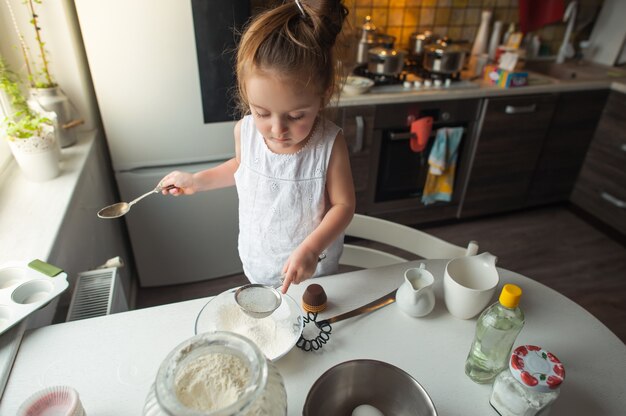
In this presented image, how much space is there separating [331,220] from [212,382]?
50 cm

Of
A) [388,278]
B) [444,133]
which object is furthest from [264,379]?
[444,133]

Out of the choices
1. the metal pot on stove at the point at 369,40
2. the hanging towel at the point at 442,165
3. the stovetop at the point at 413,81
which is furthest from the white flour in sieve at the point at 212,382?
the metal pot on stove at the point at 369,40

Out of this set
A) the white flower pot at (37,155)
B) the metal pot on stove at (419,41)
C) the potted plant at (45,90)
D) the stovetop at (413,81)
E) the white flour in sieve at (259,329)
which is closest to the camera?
the white flour in sieve at (259,329)

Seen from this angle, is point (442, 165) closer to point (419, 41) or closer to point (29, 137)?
point (419, 41)

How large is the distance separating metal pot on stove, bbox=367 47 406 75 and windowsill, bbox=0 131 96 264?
1.37 m

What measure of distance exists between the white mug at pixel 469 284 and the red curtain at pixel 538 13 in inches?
85.6

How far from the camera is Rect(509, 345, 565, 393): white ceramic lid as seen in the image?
1.86 ft

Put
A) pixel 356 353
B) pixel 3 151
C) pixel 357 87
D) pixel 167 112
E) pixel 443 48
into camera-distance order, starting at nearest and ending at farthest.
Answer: pixel 356 353 < pixel 3 151 < pixel 167 112 < pixel 357 87 < pixel 443 48

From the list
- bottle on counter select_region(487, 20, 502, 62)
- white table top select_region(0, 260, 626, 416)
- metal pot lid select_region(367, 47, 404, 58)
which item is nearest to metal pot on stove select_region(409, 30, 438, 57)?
metal pot lid select_region(367, 47, 404, 58)

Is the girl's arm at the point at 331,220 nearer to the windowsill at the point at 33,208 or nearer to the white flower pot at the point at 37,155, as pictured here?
the windowsill at the point at 33,208

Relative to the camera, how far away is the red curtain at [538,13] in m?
2.40

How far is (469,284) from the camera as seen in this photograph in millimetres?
843

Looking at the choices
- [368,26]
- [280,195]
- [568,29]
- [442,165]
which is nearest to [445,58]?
[368,26]

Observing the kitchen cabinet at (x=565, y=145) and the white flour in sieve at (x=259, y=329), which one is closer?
the white flour in sieve at (x=259, y=329)
